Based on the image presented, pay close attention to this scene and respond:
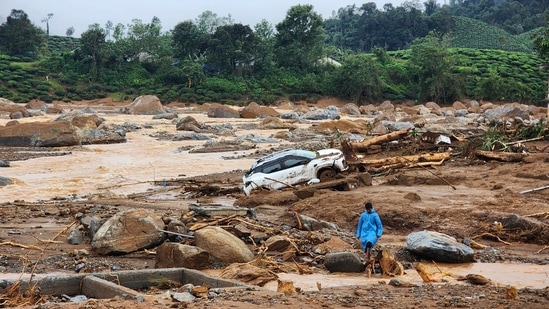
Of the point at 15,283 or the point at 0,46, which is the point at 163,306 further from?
the point at 0,46

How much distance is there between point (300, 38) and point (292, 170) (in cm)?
6826

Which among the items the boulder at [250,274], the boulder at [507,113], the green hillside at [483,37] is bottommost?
the boulder at [250,274]

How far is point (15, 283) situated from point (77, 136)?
29901 millimetres

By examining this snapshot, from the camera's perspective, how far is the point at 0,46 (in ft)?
282

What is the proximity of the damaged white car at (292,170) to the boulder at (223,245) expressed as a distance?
774 centimetres

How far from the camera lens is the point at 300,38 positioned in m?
87.3

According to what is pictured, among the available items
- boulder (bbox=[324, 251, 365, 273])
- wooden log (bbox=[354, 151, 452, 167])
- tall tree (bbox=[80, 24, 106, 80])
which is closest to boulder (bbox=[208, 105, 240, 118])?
tall tree (bbox=[80, 24, 106, 80])

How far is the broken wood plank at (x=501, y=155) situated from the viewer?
75.5 feet

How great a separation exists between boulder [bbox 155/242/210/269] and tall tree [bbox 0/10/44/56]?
7908 centimetres

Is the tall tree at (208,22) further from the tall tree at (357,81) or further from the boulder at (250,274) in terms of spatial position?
the boulder at (250,274)

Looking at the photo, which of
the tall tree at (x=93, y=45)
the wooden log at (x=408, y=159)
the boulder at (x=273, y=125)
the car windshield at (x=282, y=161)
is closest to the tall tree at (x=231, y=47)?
the tall tree at (x=93, y=45)

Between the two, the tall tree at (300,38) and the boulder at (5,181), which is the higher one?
the tall tree at (300,38)

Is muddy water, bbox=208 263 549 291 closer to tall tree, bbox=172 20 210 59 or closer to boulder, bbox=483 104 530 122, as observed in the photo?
boulder, bbox=483 104 530 122

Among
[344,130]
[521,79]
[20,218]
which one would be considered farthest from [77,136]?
[521,79]
